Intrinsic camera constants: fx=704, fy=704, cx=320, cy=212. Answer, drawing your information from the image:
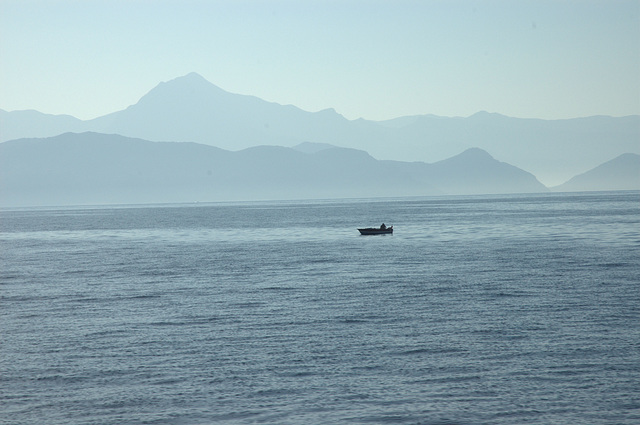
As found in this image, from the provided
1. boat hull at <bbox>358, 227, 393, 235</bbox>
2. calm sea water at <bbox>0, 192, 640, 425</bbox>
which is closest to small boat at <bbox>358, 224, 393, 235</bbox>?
boat hull at <bbox>358, 227, 393, 235</bbox>

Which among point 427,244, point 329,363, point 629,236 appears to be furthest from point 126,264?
point 629,236

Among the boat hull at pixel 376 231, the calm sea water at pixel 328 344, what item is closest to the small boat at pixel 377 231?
the boat hull at pixel 376 231

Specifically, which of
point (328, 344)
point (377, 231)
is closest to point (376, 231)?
point (377, 231)

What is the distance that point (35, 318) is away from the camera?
45.5m

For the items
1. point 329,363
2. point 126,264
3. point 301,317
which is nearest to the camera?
point 329,363

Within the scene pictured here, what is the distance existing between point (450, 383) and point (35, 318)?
1149 inches

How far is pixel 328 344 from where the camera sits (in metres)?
35.3

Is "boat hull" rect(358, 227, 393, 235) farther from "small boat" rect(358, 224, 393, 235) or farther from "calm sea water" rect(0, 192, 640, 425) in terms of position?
"calm sea water" rect(0, 192, 640, 425)

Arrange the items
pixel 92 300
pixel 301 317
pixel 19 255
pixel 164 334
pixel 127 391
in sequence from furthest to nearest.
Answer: pixel 19 255 → pixel 92 300 → pixel 301 317 → pixel 164 334 → pixel 127 391

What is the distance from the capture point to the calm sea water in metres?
26.1

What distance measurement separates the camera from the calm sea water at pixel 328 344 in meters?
26.1

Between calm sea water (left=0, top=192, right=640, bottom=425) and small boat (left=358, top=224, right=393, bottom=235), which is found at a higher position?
small boat (left=358, top=224, right=393, bottom=235)

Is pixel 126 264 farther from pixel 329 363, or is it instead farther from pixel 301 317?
pixel 329 363

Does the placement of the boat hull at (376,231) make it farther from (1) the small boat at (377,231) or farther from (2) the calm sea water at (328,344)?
(2) the calm sea water at (328,344)
